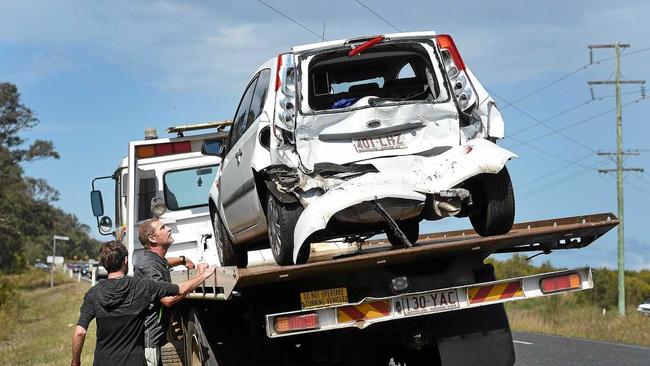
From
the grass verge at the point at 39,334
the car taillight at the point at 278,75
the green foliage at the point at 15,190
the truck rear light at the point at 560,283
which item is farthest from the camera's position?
the green foliage at the point at 15,190

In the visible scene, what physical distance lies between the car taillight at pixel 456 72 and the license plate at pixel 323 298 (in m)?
1.88

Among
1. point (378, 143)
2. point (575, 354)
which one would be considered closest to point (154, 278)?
point (378, 143)

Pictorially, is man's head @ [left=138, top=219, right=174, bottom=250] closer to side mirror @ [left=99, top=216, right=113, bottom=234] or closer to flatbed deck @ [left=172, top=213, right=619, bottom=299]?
flatbed deck @ [left=172, top=213, right=619, bottom=299]

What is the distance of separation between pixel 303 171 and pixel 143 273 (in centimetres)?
151

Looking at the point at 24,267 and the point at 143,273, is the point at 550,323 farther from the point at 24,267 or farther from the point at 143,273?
Result: the point at 24,267

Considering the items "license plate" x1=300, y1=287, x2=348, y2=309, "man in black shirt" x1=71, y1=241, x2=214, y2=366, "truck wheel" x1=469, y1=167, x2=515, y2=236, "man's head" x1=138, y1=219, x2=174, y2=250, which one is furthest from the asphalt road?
"man in black shirt" x1=71, y1=241, x2=214, y2=366

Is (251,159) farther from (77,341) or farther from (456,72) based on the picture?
(77,341)

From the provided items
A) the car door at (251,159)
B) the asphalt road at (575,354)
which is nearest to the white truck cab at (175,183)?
the car door at (251,159)

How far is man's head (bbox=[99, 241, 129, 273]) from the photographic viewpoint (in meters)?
6.89

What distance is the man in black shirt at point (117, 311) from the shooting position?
688 centimetres

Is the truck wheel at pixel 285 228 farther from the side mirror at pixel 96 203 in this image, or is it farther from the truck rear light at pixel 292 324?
the side mirror at pixel 96 203

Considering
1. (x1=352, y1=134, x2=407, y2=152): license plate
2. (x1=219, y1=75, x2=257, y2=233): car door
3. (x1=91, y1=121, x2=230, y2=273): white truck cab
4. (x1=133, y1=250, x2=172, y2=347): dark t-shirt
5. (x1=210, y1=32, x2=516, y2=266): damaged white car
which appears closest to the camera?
(x1=210, y1=32, x2=516, y2=266): damaged white car

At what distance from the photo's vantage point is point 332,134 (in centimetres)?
780

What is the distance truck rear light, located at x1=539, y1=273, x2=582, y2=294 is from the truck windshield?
6.63 m
